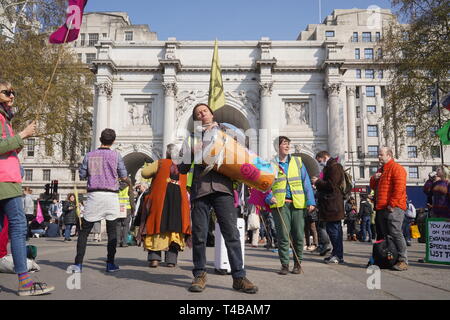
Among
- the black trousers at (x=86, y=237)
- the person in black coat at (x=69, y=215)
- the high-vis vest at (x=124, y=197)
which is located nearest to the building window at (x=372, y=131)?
the person in black coat at (x=69, y=215)

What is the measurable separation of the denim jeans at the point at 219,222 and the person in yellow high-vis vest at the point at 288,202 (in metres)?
1.36

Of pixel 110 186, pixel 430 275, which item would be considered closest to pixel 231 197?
pixel 110 186

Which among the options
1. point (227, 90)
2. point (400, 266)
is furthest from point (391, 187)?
point (227, 90)

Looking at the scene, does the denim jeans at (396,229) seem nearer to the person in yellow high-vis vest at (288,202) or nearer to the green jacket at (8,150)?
the person in yellow high-vis vest at (288,202)

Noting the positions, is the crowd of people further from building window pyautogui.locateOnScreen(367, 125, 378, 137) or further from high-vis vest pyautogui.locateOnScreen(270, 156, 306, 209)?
building window pyautogui.locateOnScreen(367, 125, 378, 137)

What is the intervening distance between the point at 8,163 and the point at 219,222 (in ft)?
7.31

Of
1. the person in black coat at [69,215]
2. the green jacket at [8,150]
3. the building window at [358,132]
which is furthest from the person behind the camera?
the building window at [358,132]

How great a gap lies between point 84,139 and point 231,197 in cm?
2881

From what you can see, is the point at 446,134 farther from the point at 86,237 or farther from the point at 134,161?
the point at 134,161

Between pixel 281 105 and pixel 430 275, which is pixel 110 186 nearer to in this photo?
pixel 430 275

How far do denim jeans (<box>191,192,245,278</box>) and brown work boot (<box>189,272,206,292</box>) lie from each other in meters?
0.04

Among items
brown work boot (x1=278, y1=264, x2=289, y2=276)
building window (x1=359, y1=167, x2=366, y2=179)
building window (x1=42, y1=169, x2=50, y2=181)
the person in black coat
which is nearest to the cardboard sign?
brown work boot (x1=278, y1=264, x2=289, y2=276)

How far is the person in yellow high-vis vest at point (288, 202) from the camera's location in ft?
18.1

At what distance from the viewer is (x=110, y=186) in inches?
215
